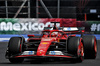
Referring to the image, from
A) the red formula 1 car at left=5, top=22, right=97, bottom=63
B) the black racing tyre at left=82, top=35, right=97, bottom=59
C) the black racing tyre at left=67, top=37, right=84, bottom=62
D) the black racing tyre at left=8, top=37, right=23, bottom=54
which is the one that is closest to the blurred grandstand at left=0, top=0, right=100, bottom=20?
the black racing tyre at left=82, top=35, right=97, bottom=59

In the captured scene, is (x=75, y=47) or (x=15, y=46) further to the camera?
(x=15, y=46)

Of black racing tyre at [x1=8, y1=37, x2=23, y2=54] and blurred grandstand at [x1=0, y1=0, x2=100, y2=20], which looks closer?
black racing tyre at [x1=8, y1=37, x2=23, y2=54]

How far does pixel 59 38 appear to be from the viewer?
1064 cm

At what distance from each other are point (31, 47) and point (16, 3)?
15993 millimetres

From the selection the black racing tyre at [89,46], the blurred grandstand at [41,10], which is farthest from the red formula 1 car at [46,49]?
the blurred grandstand at [41,10]

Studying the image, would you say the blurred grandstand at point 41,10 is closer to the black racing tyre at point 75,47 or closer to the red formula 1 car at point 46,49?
the red formula 1 car at point 46,49

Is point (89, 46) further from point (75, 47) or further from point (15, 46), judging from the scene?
point (15, 46)

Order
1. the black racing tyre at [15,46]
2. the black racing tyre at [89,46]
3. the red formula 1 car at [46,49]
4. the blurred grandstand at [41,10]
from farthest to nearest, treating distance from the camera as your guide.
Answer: the blurred grandstand at [41,10] < the black racing tyre at [89,46] < the black racing tyre at [15,46] < the red formula 1 car at [46,49]

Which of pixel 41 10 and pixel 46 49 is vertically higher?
pixel 41 10

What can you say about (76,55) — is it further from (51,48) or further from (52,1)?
(52,1)

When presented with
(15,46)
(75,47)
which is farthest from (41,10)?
(75,47)

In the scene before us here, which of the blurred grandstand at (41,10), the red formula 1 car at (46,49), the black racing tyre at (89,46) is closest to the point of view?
the red formula 1 car at (46,49)

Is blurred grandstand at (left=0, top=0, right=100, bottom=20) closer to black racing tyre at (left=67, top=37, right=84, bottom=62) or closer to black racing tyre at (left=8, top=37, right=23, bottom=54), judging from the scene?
black racing tyre at (left=67, top=37, right=84, bottom=62)

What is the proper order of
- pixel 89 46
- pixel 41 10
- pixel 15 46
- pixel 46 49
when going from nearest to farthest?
pixel 46 49
pixel 15 46
pixel 89 46
pixel 41 10
